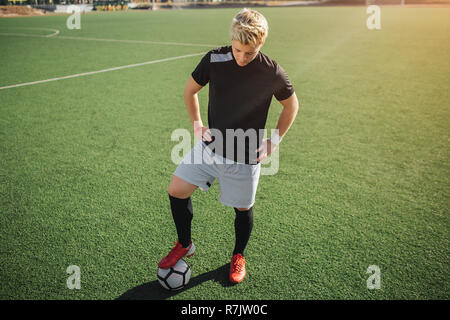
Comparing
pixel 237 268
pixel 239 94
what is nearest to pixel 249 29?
pixel 239 94

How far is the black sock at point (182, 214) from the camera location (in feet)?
7.06

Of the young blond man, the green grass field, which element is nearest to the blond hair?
the young blond man

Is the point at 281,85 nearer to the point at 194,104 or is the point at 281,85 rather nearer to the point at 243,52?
the point at 243,52

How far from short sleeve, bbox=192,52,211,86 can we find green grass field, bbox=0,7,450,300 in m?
1.33

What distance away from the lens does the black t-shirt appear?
1869 millimetres

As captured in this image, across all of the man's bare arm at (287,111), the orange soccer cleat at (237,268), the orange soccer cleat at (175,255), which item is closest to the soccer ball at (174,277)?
the orange soccer cleat at (175,255)

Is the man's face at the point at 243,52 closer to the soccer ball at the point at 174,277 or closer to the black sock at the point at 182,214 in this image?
the black sock at the point at 182,214

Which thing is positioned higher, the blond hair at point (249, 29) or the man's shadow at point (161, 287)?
the blond hair at point (249, 29)

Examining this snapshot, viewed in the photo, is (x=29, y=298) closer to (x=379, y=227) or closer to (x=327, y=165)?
(x=379, y=227)

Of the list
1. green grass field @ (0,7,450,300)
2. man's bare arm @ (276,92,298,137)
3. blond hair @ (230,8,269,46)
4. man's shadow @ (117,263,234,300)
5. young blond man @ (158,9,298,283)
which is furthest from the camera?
green grass field @ (0,7,450,300)

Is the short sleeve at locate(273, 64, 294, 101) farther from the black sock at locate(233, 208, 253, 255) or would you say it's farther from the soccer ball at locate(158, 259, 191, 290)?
the soccer ball at locate(158, 259, 191, 290)

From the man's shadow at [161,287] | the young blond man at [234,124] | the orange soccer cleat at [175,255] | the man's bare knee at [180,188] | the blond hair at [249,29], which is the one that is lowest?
the man's shadow at [161,287]

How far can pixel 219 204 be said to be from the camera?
3062mm

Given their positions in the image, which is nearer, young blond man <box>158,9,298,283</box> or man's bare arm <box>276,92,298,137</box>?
young blond man <box>158,9,298,283</box>
